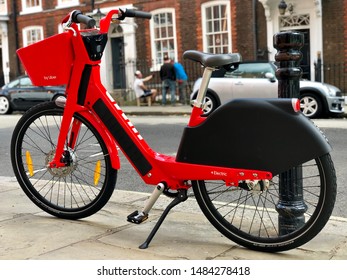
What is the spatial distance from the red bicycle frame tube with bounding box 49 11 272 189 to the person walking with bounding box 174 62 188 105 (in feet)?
49.1

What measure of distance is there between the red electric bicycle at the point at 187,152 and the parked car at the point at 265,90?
924 centimetres

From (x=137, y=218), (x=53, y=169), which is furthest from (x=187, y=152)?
(x=53, y=169)

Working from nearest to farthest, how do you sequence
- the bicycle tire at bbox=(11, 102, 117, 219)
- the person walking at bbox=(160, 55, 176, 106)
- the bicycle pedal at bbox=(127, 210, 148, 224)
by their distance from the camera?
the bicycle pedal at bbox=(127, 210, 148, 224)
the bicycle tire at bbox=(11, 102, 117, 219)
the person walking at bbox=(160, 55, 176, 106)

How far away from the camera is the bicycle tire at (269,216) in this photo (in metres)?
3.25

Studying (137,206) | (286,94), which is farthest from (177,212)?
(286,94)

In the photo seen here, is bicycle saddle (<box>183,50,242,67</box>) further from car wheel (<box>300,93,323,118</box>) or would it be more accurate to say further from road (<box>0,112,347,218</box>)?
car wheel (<box>300,93,323,118</box>)

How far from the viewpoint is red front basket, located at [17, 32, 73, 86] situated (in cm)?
403

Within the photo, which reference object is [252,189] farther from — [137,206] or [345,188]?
[345,188]

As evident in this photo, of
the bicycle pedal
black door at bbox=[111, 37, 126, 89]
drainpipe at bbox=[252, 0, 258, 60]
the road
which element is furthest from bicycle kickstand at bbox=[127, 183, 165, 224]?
black door at bbox=[111, 37, 126, 89]

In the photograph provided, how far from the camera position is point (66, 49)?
4.02m

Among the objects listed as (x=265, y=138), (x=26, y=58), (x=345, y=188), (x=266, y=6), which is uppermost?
(x=266, y=6)

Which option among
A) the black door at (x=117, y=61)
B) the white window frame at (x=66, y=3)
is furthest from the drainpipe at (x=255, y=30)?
the white window frame at (x=66, y=3)

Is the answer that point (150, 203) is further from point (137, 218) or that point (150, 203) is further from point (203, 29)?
point (203, 29)

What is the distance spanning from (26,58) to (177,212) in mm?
1895
